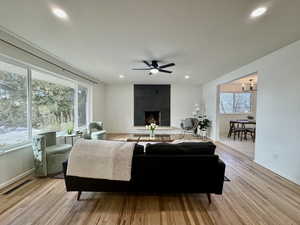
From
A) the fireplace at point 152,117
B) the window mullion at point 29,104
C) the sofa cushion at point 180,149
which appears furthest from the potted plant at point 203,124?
the window mullion at point 29,104

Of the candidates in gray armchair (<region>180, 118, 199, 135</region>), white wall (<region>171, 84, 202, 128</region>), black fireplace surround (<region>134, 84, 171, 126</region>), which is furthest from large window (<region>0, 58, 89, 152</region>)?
white wall (<region>171, 84, 202, 128</region>)

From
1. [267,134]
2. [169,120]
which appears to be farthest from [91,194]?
[169,120]

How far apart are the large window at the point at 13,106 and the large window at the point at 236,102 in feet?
27.2

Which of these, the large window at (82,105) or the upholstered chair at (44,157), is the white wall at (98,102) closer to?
the large window at (82,105)

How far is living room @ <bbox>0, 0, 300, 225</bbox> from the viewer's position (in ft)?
6.56

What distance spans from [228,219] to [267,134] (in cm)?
252

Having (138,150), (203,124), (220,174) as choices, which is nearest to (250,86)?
(203,124)

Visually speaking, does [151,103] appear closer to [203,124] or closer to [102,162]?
[203,124]

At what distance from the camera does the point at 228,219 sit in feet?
6.29

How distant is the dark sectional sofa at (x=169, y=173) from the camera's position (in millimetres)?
2139

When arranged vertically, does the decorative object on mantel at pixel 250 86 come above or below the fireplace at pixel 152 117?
above

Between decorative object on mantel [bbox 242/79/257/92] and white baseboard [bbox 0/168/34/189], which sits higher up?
decorative object on mantel [bbox 242/79/257/92]

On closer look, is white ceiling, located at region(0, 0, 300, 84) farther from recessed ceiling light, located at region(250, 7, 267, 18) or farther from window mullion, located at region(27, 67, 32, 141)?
window mullion, located at region(27, 67, 32, 141)

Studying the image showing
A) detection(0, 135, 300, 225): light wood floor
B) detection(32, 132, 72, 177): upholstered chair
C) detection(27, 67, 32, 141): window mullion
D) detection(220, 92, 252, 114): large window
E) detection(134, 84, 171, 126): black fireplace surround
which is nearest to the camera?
detection(0, 135, 300, 225): light wood floor
